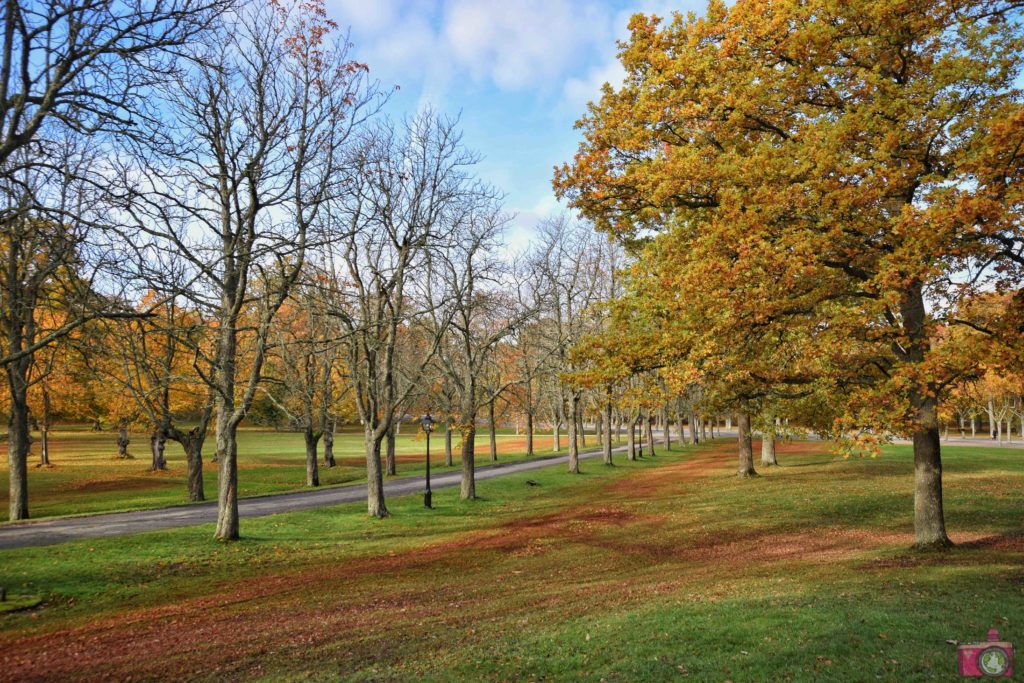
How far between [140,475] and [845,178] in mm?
41726

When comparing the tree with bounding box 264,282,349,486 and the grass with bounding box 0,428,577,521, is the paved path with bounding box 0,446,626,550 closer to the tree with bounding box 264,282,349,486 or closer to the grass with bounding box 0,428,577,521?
the grass with bounding box 0,428,577,521

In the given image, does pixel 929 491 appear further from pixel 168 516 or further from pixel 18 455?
pixel 18 455

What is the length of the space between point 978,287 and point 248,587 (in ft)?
55.0

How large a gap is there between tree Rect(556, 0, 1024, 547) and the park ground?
11.0 feet

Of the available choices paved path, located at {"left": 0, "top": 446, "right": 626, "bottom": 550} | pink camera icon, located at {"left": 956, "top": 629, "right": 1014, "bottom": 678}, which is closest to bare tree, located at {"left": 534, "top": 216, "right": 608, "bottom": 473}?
paved path, located at {"left": 0, "top": 446, "right": 626, "bottom": 550}

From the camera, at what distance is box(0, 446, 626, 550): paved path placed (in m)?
18.2

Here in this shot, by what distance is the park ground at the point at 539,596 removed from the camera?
24.7 feet

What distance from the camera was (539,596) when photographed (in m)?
11.6

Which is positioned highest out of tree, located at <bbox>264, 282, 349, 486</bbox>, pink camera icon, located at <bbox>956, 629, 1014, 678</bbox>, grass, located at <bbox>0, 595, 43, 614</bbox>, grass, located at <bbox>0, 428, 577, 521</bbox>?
tree, located at <bbox>264, 282, 349, 486</bbox>

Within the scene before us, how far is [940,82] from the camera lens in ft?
33.9

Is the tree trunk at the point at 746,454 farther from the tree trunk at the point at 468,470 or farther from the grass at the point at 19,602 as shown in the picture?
the grass at the point at 19,602

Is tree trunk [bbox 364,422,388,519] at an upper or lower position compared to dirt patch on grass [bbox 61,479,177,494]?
upper

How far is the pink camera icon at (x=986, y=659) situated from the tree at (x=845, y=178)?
15.0 feet

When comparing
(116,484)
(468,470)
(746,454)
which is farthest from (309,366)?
(746,454)
